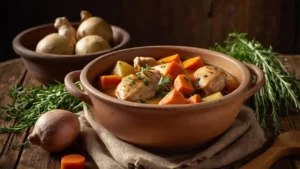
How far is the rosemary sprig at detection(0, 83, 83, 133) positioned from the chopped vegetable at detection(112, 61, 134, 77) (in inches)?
11.0

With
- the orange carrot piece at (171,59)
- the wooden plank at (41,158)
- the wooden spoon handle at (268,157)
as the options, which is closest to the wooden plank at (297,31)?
the orange carrot piece at (171,59)

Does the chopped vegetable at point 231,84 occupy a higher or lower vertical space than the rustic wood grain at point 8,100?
higher

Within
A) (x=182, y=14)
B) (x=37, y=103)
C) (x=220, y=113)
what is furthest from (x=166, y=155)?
(x=182, y=14)

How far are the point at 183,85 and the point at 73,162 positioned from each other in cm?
43

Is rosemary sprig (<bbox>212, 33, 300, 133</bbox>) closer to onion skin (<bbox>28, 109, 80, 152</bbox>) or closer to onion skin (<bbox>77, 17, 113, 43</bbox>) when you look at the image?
onion skin (<bbox>77, 17, 113, 43</bbox>)

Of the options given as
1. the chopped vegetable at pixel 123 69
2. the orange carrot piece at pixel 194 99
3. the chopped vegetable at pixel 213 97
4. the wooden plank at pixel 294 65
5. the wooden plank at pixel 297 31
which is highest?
the chopped vegetable at pixel 123 69

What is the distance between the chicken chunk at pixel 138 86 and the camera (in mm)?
1471

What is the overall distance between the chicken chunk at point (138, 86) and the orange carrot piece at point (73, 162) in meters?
0.24

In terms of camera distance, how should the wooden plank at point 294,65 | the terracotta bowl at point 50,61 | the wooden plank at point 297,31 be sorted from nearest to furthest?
the terracotta bowl at point 50,61
the wooden plank at point 294,65
the wooden plank at point 297,31

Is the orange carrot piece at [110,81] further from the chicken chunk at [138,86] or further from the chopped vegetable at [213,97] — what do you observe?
the chopped vegetable at [213,97]

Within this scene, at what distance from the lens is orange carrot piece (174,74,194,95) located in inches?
58.5

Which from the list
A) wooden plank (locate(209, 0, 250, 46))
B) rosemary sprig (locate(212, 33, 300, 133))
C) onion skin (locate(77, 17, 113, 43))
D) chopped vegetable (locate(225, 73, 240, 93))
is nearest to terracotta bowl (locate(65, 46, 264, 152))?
chopped vegetable (locate(225, 73, 240, 93))

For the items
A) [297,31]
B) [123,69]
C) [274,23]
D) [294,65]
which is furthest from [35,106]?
[297,31]

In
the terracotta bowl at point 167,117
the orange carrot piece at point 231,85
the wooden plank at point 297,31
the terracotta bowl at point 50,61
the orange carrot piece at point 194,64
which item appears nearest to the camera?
the terracotta bowl at point 167,117
